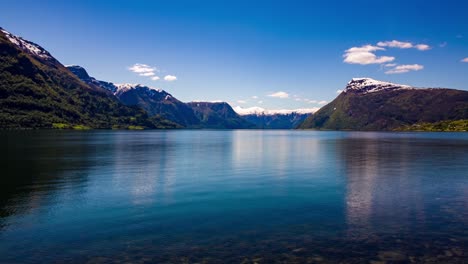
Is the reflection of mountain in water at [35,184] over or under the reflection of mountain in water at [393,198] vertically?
over

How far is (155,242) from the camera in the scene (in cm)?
2553

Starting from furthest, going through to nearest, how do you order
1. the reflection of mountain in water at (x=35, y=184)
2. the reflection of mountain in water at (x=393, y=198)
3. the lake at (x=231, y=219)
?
the reflection of mountain in water at (x=35, y=184) < the reflection of mountain in water at (x=393, y=198) < the lake at (x=231, y=219)

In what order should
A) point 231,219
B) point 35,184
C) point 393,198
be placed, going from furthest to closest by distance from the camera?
point 35,184 → point 393,198 → point 231,219

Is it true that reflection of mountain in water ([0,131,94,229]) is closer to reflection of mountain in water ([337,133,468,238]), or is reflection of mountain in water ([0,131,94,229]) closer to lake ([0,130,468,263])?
lake ([0,130,468,263])

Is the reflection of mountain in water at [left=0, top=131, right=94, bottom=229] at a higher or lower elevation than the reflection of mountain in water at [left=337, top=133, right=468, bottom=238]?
higher

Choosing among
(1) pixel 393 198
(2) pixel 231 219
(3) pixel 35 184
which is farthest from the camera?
(3) pixel 35 184

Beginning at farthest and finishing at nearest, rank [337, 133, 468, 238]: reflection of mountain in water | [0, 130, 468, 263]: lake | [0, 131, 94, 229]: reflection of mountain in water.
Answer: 1. [0, 131, 94, 229]: reflection of mountain in water
2. [337, 133, 468, 238]: reflection of mountain in water
3. [0, 130, 468, 263]: lake

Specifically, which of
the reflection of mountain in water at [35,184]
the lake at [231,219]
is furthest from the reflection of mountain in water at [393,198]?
the reflection of mountain in water at [35,184]

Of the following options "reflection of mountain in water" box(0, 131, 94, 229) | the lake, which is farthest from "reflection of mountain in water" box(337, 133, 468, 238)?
"reflection of mountain in water" box(0, 131, 94, 229)

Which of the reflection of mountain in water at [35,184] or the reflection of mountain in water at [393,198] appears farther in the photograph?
the reflection of mountain in water at [35,184]

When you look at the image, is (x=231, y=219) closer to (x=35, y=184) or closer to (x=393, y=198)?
(x=393, y=198)

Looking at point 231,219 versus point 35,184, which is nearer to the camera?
point 231,219

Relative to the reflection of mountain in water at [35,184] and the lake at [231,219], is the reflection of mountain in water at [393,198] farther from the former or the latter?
the reflection of mountain in water at [35,184]

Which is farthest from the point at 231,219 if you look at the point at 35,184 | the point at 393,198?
the point at 35,184
